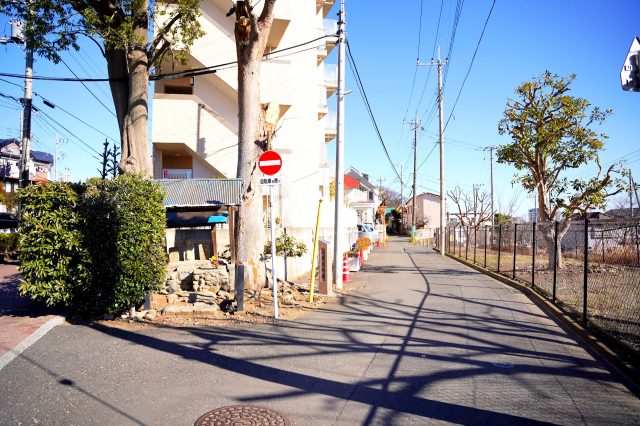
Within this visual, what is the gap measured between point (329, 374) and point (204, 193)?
7.69 m

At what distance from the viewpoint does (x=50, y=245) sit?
811cm

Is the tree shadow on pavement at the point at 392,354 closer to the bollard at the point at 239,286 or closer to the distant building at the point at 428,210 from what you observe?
the bollard at the point at 239,286

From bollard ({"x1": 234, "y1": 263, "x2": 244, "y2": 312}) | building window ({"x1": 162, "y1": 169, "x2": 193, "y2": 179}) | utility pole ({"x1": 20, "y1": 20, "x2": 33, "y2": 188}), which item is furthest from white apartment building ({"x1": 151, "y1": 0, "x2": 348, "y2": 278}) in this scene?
bollard ({"x1": 234, "y1": 263, "x2": 244, "y2": 312})

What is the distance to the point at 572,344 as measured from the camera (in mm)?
7641

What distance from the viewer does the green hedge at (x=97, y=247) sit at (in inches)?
320

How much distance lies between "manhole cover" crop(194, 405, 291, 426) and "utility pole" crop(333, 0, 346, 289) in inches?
335

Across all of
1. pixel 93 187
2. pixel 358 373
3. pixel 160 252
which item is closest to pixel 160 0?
pixel 93 187

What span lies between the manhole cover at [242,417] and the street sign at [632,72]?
4540 mm

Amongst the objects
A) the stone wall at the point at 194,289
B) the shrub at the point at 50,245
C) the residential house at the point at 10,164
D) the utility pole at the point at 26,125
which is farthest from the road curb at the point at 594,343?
the residential house at the point at 10,164

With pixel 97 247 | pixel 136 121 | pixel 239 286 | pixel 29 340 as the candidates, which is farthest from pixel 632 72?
pixel 136 121

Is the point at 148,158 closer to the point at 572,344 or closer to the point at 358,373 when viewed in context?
the point at 358,373

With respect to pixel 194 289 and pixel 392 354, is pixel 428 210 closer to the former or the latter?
pixel 194 289

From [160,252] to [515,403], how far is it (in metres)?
6.48

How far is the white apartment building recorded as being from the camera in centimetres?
2152
